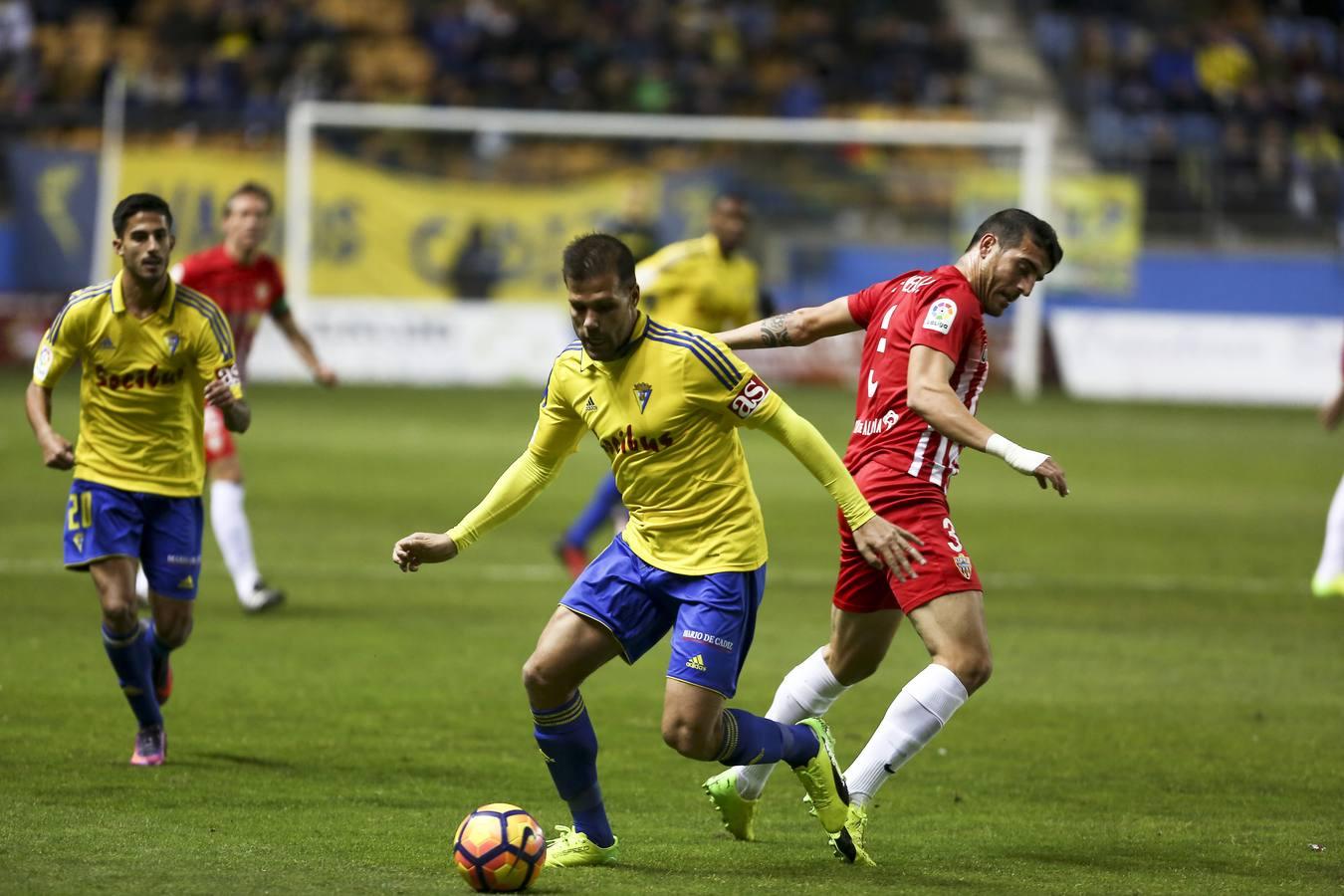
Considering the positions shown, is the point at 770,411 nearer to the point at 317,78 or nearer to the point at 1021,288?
the point at 1021,288

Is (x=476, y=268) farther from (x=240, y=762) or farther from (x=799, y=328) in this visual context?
(x=799, y=328)

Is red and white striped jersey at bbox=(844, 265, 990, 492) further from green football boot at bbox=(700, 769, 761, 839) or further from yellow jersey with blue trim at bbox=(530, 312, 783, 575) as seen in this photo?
green football boot at bbox=(700, 769, 761, 839)

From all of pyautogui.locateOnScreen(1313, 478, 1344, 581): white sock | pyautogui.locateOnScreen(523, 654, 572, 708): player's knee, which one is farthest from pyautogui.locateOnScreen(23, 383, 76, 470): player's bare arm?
pyautogui.locateOnScreen(1313, 478, 1344, 581): white sock

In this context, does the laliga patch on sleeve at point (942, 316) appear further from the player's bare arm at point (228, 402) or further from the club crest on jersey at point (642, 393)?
the player's bare arm at point (228, 402)

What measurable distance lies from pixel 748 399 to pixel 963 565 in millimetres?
989

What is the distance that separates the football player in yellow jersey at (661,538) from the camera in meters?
5.91

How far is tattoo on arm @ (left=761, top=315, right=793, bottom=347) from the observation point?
22.7ft

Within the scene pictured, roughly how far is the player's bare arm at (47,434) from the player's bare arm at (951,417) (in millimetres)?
3430

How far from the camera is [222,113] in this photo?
2920cm

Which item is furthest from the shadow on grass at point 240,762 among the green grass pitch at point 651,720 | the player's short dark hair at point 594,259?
the player's short dark hair at point 594,259

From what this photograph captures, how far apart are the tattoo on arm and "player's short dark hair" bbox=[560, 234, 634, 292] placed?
1261mm

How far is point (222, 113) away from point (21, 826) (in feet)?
79.9

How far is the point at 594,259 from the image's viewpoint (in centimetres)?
567

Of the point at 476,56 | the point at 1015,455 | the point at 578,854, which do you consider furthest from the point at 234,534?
the point at 476,56
